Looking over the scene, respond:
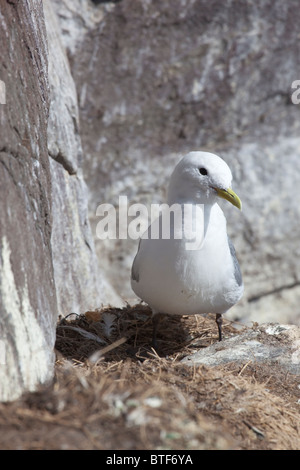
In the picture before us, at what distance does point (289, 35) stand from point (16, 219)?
5.25 meters

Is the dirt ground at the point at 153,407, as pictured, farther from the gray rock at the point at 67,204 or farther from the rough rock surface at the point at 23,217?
the gray rock at the point at 67,204

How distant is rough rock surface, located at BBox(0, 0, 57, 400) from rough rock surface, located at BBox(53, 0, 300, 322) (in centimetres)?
327

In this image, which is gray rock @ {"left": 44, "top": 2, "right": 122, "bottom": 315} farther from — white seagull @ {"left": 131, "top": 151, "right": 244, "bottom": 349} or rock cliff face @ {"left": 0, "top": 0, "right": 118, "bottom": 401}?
rock cliff face @ {"left": 0, "top": 0, "right": 118, "bottom": 401}

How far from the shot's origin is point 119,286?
21.9 feet

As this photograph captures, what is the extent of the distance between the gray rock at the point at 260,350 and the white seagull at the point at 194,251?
277 millimetres

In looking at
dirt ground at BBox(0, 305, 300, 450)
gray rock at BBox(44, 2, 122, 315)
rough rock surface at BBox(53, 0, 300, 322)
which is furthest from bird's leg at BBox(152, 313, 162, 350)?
rough rock surface at BBox(53, 0, 300, 322)

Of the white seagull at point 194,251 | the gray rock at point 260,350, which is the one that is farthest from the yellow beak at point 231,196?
the gray rock at point 260,350

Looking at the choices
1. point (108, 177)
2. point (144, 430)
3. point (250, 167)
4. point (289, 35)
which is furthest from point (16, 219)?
point (289, 35)

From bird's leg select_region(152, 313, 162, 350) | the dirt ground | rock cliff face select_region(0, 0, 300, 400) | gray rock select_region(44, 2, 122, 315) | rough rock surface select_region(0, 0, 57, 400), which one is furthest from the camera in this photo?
rock cliff face select_region(0, 0, 300, 400)

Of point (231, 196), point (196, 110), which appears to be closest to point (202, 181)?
point (231, 196)

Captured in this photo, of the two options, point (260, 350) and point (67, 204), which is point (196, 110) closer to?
point (67, 204)

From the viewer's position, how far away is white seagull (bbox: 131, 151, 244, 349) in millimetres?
3555

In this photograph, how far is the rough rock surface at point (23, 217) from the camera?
2.43 meters

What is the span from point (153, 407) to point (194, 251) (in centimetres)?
140
